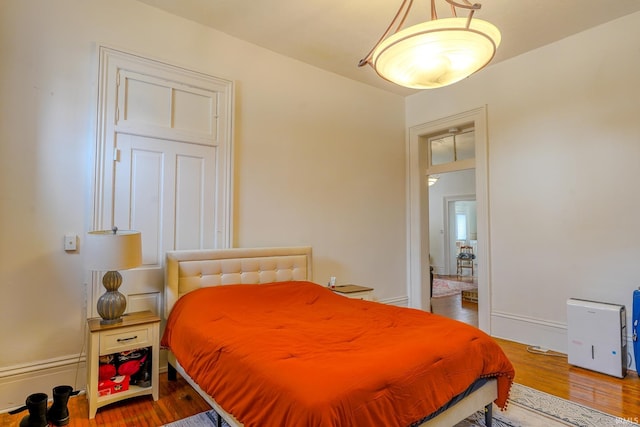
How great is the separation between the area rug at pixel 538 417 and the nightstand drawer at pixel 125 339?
0.63 meters

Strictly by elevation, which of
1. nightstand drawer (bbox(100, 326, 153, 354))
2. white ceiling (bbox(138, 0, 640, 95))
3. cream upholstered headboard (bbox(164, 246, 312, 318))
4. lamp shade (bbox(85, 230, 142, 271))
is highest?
white ceiling (bbox(138, 0, 640, 95))

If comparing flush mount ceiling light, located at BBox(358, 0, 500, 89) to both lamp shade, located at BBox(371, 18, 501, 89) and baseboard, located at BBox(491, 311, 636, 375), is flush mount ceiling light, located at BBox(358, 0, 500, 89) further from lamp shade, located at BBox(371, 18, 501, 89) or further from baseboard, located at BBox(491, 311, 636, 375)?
baseboard, located at BBox(491, 311, 636, 375)

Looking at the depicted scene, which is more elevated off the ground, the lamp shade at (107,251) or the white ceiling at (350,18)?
the white ceiling at (350,18)

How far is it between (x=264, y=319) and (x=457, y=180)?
8073mm

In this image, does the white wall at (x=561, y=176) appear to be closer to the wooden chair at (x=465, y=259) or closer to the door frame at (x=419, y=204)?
the door frame at (x=419, y=204)

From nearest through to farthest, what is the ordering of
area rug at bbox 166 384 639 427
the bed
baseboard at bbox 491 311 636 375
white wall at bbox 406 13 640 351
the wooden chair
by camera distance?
the bed < area rug at bbox 166 384 639 427 < white wall at bbox 406 13 640 351 < baseboard at bbox 491 311 636 375 < the wooden chair

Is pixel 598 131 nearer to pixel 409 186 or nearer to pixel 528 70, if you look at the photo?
pixel 528 70

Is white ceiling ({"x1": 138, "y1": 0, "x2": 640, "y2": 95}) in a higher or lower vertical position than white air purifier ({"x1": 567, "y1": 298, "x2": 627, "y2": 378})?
higher

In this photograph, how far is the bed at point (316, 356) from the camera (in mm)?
1503

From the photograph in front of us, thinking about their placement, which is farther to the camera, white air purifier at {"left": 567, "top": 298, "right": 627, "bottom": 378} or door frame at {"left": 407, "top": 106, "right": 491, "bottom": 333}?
door frame at {"left": 407, "top": 106, "right": 491, "bottom": 333}

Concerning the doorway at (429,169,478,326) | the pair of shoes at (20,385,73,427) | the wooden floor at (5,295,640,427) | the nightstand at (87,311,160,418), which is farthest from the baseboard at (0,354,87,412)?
the doorway at (429,169,478,326)

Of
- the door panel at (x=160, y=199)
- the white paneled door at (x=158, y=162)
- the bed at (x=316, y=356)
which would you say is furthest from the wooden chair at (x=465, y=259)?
the door panel at (x=160, y=199)

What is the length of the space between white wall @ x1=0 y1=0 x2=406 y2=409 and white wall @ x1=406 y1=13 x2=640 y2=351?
1.55 meters

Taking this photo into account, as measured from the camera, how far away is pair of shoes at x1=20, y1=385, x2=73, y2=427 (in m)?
1.41
